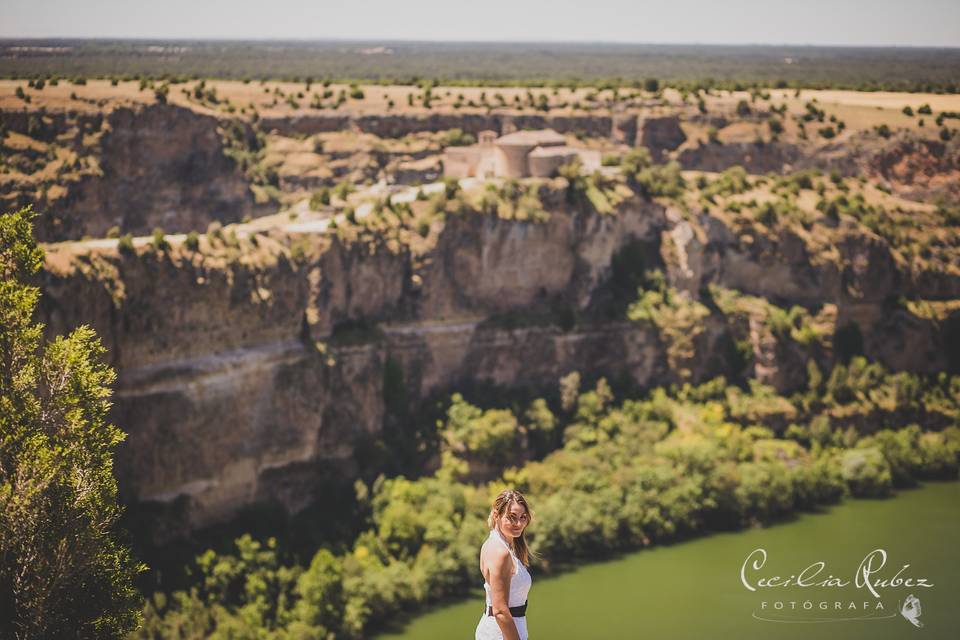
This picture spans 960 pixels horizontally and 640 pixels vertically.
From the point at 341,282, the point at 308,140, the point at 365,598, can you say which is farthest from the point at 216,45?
the point at 365,598

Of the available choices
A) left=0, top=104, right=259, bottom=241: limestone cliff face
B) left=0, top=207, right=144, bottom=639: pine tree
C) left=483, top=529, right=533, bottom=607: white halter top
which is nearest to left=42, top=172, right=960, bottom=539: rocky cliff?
left=0, top=104, right=259, bottom=241: limestone cliff face

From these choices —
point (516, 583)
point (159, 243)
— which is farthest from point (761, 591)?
point (516, 583)

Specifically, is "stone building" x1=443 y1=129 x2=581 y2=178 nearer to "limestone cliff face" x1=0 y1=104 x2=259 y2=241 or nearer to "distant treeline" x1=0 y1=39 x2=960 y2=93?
"limestone cliff face" x1=0 y1=104 x2=259 y2=241

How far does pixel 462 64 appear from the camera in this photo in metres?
78.8

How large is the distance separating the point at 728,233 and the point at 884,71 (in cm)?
853

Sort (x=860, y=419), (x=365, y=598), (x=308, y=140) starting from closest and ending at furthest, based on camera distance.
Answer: (x=365, y=598) → (x=860, y=419) → (x=308, y=140)

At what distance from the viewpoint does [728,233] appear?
39938 millimetres

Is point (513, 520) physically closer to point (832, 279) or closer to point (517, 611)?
point (517, 611)

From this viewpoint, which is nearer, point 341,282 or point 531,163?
point 341,282

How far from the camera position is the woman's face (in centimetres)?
799

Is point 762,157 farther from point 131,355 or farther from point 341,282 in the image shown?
point 131,355

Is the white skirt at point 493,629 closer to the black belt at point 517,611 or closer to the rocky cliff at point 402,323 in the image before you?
the black belt at point 517,611

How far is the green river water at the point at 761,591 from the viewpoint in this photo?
87.1ft

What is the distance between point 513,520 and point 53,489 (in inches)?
246
